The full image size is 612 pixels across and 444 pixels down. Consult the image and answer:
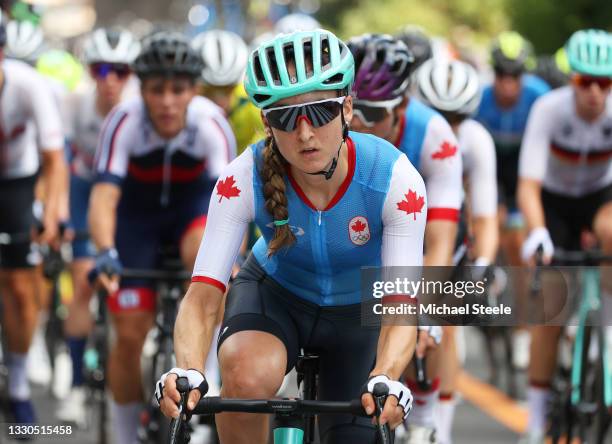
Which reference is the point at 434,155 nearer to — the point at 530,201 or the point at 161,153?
the point at 530,201

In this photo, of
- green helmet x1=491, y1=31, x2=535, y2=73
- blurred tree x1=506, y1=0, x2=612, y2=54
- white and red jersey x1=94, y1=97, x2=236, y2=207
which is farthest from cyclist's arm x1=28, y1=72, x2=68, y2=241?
blurred tree x1=506, y1=0, x2=612, y2=54

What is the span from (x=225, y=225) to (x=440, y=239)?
181 centimetres

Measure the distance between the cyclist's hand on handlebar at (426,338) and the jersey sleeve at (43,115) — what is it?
3.43m

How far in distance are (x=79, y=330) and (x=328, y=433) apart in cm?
570

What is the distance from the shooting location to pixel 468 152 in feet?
27.0

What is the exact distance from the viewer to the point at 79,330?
1055cm

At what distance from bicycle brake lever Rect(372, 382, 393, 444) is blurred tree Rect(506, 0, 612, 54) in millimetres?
22714

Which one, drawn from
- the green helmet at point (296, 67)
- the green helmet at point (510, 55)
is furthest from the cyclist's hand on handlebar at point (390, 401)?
the green helmet at point (510, 55)

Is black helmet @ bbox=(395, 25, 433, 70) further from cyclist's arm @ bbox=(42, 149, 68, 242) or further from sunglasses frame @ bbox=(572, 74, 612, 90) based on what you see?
cyclist's arm @ bbox=(42, 149, 68, 242)

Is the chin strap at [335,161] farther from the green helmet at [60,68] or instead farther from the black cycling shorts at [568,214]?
the green helmet at [60,68]

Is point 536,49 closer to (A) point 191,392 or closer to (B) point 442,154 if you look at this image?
(B) point 442,154

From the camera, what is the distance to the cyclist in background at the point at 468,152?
313 inches

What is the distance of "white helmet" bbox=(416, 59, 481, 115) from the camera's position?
8.27m

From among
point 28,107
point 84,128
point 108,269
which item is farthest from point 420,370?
point 84,128
